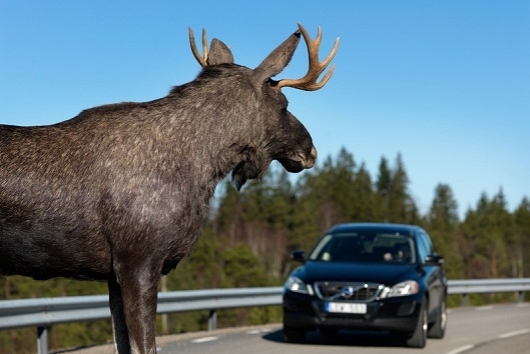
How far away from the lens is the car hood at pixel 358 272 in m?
14.9

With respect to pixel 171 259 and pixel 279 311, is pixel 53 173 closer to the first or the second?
pixel 171 259

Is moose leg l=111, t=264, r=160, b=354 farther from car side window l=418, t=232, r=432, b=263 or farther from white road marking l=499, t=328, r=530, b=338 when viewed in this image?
white road marking l=499, t=328, r=530, b=338

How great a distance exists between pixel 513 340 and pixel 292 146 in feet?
27.5

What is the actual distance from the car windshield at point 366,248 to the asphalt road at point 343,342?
3.71ft

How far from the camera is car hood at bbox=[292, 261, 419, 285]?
48.9 ft

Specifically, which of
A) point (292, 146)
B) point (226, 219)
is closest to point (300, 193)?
point (226, 219)

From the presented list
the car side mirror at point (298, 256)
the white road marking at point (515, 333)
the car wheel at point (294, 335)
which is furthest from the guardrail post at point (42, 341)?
the white road marking at point (515, 333)

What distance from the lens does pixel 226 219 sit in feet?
451

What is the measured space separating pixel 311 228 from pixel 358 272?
11794 centimetres

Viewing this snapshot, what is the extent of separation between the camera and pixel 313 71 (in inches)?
345

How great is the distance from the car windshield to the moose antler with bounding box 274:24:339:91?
7.33m

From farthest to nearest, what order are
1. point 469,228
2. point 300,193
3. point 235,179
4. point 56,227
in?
point 469,228 < point 300,193 < point 235,179 < point 56,227

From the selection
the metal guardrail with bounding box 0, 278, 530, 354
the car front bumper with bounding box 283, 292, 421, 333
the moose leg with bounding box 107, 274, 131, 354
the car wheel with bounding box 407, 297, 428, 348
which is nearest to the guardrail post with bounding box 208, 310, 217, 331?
the metal guardrail with bounding box 0, 278, 530, 354

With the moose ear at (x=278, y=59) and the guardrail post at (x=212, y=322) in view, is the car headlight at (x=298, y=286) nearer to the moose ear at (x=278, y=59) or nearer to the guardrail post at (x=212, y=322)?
the guardrail post at (x=212, y=322)
